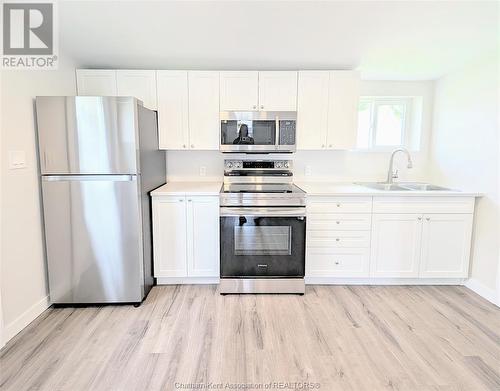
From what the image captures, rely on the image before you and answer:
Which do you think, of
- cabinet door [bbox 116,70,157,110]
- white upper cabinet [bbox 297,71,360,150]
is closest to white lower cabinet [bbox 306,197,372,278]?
white upper cabinet [bbox 297,71,360,150]

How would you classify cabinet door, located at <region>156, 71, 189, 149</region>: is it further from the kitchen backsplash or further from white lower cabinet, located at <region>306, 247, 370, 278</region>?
white lower cabinet, located at <region>306, 247, 370, 278</region>

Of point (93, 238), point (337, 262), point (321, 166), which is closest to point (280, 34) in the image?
point (321, 166)

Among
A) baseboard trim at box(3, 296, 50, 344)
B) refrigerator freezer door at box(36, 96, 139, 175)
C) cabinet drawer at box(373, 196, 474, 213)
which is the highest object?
refrigerator freezer door at box(36, 96, 139, 175)

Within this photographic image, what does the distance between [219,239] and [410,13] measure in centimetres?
226

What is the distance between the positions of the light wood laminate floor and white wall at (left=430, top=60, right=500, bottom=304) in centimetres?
41

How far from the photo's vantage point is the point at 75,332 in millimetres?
2098

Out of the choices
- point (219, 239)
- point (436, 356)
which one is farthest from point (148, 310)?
point (436, 356)

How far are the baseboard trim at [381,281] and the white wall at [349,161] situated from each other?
116 centimetres

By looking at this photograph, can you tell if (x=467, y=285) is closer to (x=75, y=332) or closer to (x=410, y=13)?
(x=410, y=13)

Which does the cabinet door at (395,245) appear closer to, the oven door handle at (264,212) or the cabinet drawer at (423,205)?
the cabinet drawer at (423,205)

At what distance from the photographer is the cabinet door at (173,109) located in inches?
115

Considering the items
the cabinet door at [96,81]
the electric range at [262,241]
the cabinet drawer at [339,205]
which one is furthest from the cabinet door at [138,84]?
the cabinet drawer at [339,205]

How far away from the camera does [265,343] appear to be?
198 centimetres

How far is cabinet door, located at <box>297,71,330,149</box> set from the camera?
2.93 meters
